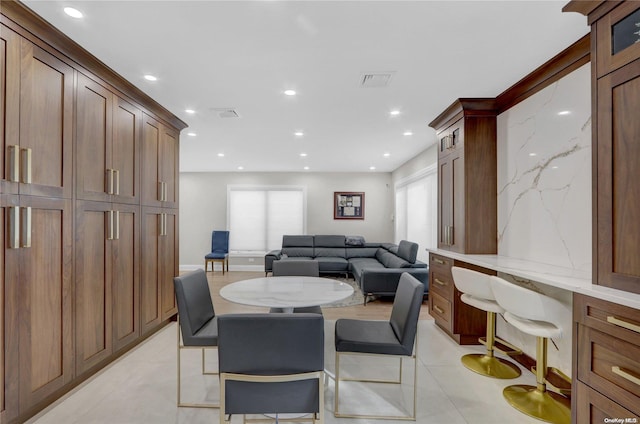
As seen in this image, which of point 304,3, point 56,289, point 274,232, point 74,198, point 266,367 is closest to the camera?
point 266,367

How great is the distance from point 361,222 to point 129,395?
6.04 meters

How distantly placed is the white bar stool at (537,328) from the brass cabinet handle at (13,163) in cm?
315

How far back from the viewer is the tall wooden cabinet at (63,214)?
5.62ft

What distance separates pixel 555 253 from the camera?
2.38m

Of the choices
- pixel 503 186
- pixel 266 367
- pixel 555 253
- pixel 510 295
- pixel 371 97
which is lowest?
pixel 266 367

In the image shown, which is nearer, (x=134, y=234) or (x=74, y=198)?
(x=74, y=198)

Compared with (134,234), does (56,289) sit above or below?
below

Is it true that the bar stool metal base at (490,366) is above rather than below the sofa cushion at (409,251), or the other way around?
below

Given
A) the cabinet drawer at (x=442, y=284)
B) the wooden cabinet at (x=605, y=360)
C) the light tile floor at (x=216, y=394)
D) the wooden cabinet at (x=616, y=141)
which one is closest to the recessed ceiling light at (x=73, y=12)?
the light tile floor at (x=216, y=394)

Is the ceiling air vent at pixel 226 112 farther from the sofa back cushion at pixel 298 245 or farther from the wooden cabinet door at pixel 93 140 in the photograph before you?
the sofa back cushion at pixel 298 245

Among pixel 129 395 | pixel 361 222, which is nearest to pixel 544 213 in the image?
pixel 129 395

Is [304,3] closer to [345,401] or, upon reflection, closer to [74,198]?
[74,198]

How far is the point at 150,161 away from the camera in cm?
317

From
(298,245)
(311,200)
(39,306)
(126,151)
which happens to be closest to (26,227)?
(39,306)
